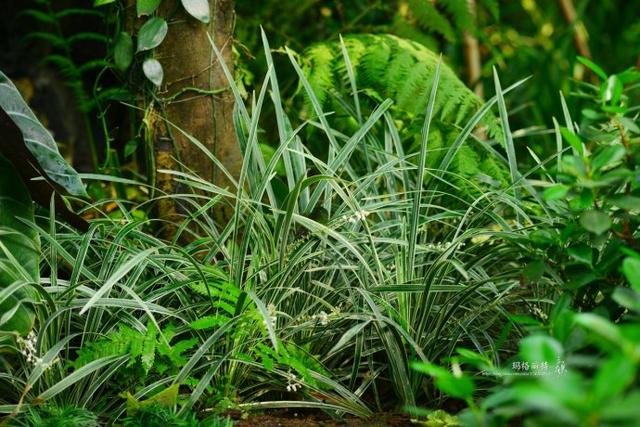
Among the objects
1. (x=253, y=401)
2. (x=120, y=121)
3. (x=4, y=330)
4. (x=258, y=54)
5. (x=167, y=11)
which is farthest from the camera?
(x=120, y=121)

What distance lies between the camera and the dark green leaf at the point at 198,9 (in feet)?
7.26

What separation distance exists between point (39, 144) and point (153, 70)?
512mm

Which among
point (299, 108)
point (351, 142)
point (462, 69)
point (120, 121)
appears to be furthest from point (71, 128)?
point (351, 142)

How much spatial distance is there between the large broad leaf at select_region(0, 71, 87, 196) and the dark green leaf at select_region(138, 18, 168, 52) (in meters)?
0.40

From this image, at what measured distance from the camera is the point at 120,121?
142 inches

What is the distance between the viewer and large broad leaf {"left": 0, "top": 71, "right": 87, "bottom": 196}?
5.94 ft

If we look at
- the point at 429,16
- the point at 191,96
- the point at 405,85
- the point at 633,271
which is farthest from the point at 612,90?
the point at 429,16

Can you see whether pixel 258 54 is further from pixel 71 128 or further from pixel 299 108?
pixel 71 128

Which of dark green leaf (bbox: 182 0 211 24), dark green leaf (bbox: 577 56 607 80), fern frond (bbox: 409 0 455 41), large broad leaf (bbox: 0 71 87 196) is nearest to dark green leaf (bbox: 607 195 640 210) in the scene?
dark green leaf (bbox: 577 56 607 80)

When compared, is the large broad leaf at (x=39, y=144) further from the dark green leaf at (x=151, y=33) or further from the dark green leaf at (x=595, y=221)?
the dark green leaf at (x=595, y=221)

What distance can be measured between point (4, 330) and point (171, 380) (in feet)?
1.23

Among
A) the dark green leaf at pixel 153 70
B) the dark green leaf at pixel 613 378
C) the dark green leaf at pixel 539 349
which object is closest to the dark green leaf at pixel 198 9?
the dark green leaf at pixel 153 70

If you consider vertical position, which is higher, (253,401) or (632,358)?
(632,358)

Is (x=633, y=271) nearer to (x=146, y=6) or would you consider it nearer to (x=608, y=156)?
(x=608, y=156)
